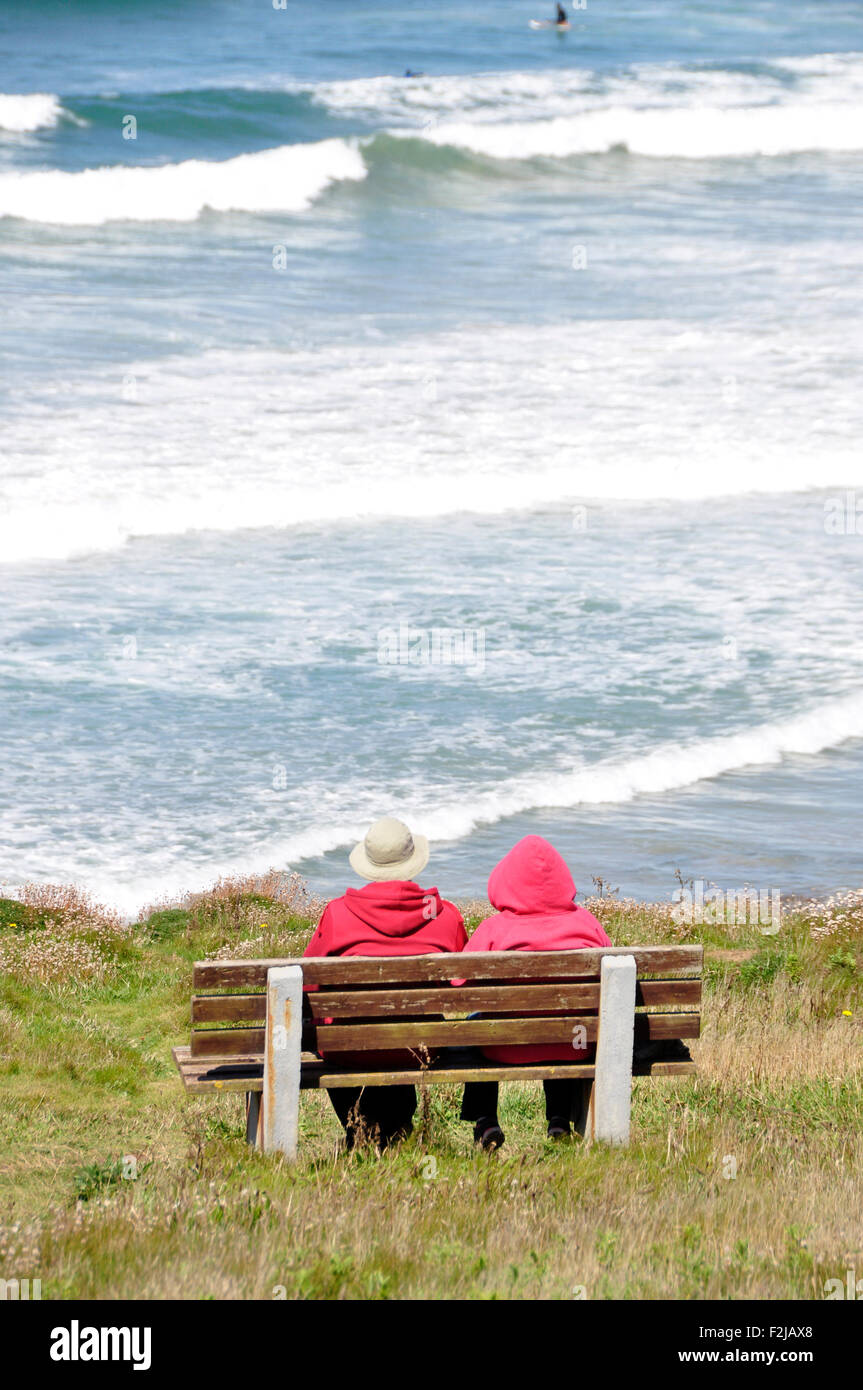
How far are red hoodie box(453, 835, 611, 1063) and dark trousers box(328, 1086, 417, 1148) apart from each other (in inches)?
20.4

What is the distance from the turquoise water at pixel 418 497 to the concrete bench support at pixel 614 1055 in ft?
13.8

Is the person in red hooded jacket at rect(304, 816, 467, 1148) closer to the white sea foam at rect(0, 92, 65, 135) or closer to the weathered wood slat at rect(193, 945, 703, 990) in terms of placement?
the weathered wood slat at rect(193, 945, 703, 990)

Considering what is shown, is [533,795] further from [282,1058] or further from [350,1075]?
[282,1058]

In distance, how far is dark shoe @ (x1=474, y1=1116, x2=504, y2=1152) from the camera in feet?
18.7

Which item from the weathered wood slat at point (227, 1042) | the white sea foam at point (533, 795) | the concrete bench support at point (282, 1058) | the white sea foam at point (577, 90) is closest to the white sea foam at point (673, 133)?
the white sea foam at point (577, 90)

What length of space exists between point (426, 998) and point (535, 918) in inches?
24.6

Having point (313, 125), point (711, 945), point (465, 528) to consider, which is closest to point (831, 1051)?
point (711, 945)

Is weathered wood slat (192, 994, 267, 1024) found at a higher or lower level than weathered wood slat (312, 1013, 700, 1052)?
higher

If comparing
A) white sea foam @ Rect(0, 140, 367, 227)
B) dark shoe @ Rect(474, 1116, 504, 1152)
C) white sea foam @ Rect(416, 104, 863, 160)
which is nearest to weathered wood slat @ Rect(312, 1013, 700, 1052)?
dark shoe @ Rect(474, 1116, 504, 1152)

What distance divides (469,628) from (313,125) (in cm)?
2885

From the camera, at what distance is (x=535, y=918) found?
18.5 feet

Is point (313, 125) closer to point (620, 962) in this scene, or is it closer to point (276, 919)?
point (276, 919)

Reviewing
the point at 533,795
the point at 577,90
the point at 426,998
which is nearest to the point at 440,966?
the point at 426,998

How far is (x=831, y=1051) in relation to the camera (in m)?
7.15
